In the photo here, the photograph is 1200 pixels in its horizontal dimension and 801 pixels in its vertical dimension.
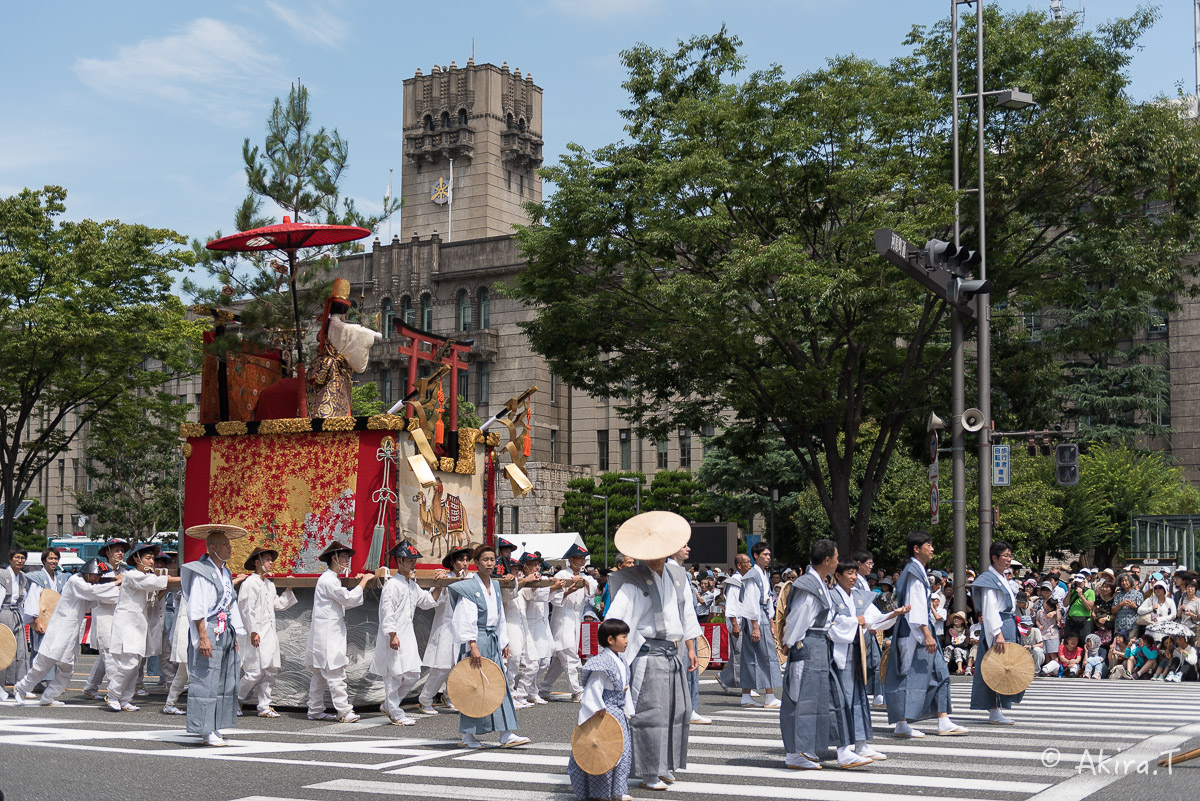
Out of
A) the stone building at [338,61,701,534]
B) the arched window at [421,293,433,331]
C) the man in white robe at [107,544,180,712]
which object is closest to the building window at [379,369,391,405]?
the stone building at [338,61,701,534]

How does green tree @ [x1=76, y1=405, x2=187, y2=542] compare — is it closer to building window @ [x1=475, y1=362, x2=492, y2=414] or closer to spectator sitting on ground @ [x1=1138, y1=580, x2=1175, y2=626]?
building window @ [x1=475, y1=362, x2=492, y2=414]

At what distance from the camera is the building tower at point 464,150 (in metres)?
76.6

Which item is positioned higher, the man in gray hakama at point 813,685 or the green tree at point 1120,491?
the green tree at point 1120,491

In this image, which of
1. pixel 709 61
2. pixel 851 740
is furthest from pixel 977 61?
pixel 851 740

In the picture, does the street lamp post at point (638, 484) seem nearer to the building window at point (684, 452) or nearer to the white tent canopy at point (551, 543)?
the building window at point (684, 452)

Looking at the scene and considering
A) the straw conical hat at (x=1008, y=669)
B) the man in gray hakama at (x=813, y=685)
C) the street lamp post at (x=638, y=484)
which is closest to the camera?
the man in gray hakama at (x=813, y=685)

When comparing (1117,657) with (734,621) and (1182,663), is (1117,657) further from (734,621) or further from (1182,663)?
(734,621)

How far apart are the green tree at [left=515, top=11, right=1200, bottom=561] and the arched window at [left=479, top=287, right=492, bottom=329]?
3943 cm

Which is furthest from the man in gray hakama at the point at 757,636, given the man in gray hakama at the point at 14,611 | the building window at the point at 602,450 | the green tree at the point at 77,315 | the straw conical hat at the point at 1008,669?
the building window at the point at 602,450

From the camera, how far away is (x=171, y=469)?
50.1 m

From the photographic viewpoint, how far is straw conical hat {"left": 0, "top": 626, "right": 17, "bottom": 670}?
14742 millimetres

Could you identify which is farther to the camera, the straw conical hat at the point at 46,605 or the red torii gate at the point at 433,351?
the straw conical hat at the point at 46,605

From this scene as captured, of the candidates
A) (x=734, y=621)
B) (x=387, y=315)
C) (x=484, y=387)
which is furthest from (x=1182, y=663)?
(x=387, y=315)

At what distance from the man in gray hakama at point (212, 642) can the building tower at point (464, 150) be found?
65779 millimetres
